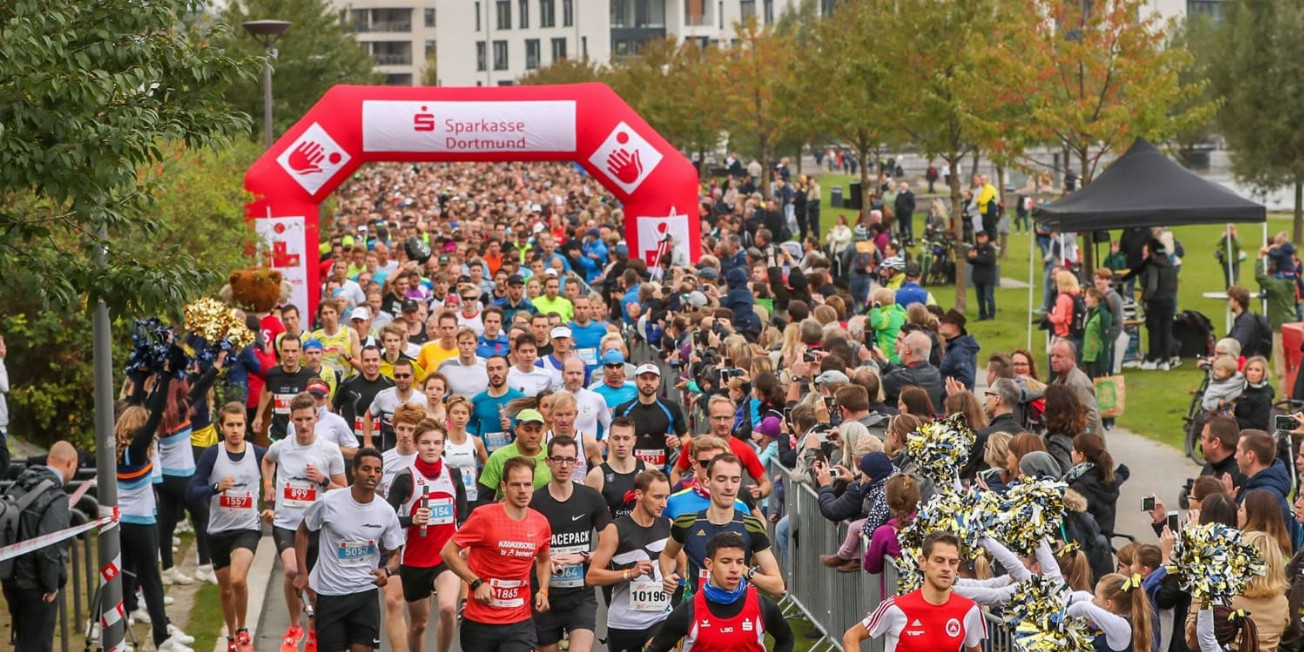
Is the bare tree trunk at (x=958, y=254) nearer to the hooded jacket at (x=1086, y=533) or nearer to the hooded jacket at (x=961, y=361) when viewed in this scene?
the hooded jacket at (x=961, y=361)

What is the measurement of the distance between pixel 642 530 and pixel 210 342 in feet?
13.7

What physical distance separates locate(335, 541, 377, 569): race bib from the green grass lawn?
31.8ft

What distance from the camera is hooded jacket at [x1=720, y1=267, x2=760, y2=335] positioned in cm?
1686

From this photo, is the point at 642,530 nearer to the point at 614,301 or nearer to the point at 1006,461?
the point at 1006,461

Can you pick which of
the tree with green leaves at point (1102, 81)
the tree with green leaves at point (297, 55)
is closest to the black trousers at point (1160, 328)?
the tree with green leaves at point (1102, 81)

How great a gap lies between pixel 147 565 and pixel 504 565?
9.82ft

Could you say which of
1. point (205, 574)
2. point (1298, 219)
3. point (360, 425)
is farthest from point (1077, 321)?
point (1298, 219)

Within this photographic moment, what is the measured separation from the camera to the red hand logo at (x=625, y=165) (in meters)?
24.2

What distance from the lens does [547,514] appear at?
9453 mm

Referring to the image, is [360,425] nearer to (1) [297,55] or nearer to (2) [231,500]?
(2) [231,500]

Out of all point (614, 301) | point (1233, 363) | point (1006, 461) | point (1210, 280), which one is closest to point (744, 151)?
point (1210, 280)

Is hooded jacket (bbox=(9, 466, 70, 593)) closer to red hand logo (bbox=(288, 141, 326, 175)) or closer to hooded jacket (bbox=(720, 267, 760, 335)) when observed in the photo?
hooded jacket (bbox=(720, 267, 760, 335))

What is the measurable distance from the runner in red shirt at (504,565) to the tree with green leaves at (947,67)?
16.8 m

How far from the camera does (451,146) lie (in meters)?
24.0
